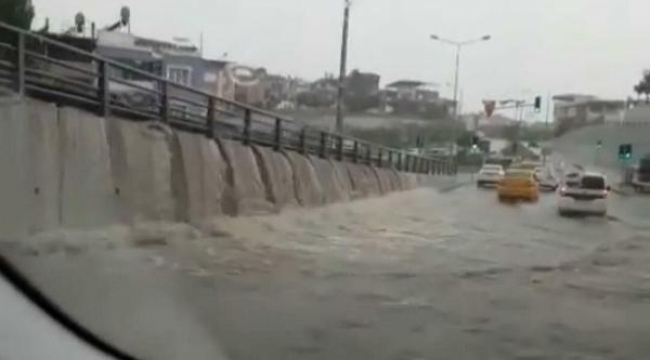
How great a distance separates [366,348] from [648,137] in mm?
1348

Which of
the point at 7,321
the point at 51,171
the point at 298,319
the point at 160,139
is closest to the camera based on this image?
the point at 7,321

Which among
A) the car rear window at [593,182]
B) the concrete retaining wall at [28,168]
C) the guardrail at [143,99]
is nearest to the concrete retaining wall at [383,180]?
the guardrail at [143,99]

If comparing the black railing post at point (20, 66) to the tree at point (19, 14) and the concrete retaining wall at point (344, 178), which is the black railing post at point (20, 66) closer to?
the tree at point (19, 14)

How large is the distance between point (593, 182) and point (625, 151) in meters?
0.37

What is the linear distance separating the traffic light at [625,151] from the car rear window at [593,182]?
0.81ft

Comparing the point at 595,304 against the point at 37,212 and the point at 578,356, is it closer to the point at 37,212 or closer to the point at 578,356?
the point at 578,356

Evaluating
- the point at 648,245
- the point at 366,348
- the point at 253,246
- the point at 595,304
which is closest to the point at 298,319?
the point at 366,348

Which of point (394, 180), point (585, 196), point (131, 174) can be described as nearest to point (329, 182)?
point (394, 180)

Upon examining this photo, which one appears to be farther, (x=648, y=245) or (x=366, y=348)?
(x=648, y=245)

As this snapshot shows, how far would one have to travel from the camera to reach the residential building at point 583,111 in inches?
168

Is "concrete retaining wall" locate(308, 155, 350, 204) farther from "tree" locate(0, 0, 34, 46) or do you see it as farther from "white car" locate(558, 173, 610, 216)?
"tree" locate(0, 0, 34, 46)

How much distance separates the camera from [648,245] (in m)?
4.23

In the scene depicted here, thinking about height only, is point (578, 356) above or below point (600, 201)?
below

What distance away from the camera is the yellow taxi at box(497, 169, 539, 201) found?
4.93 meters
